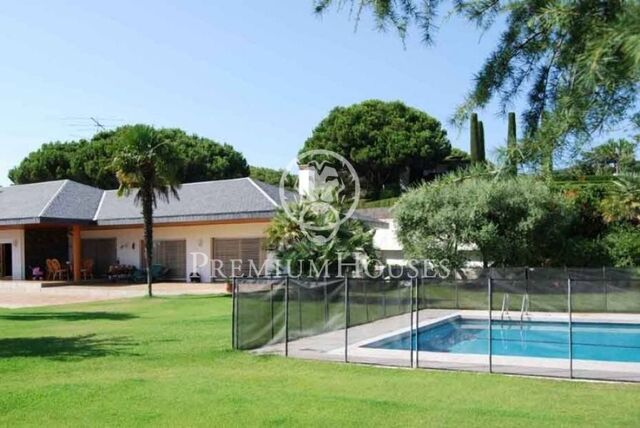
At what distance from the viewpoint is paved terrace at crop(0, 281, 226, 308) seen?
2499 centimetres

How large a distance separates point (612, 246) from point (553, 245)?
6.62 feet

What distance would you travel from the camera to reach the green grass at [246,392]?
722cm

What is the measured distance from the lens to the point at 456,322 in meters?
17.2

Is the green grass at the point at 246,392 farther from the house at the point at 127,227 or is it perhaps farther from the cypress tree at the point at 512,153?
the house at the point at 127,227

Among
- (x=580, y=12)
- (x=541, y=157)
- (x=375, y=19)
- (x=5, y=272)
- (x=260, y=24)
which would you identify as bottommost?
(x=5, y=272)

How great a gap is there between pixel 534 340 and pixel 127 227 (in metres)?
25.2

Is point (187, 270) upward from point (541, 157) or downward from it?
downward

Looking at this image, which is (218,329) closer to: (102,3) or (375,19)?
(102,3)

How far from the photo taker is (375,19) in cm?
263

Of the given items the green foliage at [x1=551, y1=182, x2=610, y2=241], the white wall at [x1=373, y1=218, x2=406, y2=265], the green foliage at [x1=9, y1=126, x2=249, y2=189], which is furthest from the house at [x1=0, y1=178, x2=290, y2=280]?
the green foliage at [x1=9, y1=126, x2=249, y2=189]

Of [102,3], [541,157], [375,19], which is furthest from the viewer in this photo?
[102,3]

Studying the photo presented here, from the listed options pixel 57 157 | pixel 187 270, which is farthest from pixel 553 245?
pixel 57 157

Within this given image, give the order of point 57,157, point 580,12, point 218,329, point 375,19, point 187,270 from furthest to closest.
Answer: point 57,157 → point 187,270 → point 218,329 → point 375,19 → point 580,12

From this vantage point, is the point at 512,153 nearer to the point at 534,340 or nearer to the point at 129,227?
the point at 534,340
